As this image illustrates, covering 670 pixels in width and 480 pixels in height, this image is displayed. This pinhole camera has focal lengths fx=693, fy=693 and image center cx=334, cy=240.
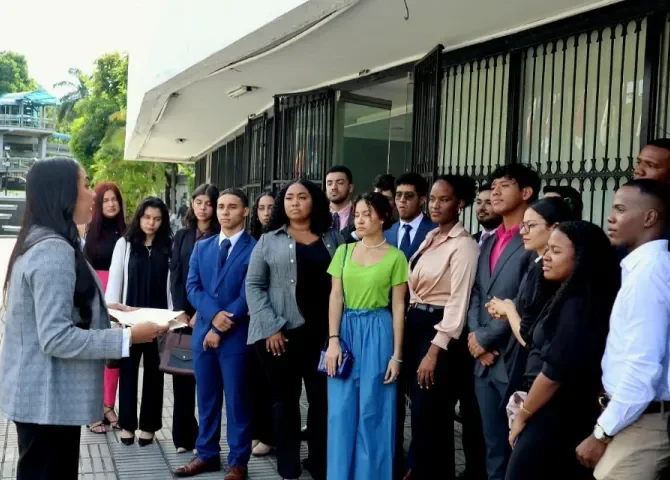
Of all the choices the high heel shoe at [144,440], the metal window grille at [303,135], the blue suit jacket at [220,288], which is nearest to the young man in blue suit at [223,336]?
the blue suit jacket at [220,288]

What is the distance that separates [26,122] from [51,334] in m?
66.1

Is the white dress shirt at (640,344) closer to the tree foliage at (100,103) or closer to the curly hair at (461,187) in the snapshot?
the curly hair at (461,187)

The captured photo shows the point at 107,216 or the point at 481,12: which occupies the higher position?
the point at 481,12

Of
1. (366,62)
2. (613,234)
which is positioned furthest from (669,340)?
(366,62)

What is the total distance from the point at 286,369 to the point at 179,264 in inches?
53.6

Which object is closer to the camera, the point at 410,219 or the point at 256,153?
the point at 410,219

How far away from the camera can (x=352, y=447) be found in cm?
394

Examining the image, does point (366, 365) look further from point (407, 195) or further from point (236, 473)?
point (407, 195)

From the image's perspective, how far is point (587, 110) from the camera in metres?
4.97

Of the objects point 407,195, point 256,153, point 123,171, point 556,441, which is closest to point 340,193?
point 407,195

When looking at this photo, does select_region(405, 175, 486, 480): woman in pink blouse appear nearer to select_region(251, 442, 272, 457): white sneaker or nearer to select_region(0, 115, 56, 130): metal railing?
select_region(251, 442, 272, 457): white sneaker

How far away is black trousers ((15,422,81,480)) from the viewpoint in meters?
2.68

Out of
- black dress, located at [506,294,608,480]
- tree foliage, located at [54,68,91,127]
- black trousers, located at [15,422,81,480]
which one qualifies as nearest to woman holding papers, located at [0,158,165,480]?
black trousers, located at [15,422,81,480]

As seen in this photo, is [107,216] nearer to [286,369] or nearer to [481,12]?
[286,369]
